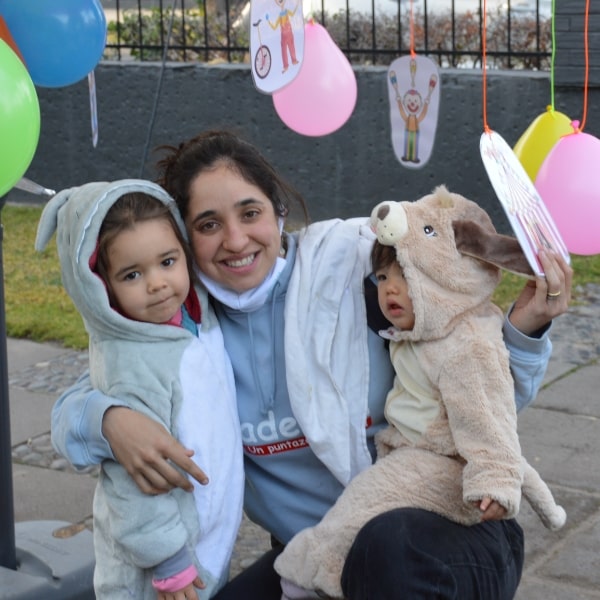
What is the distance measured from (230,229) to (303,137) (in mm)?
5709

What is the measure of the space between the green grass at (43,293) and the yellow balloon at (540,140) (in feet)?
10.7

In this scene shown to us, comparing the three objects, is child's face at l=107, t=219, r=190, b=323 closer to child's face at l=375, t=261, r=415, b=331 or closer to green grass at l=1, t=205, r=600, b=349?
child's face at l=375, t=261, r=415, b=331

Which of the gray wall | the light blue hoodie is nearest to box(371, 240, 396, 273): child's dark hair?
the light blue hoodie

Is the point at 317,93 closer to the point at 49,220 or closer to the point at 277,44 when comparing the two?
the point at 277,44

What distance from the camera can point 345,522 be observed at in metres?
2.34

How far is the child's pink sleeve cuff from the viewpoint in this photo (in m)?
2.35

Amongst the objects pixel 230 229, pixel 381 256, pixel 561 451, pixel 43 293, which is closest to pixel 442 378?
pixel 381 256

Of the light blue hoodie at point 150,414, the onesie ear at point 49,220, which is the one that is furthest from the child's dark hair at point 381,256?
the onesie ear at point 49,220

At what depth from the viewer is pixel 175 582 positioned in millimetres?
2350

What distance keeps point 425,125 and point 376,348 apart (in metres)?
0.96

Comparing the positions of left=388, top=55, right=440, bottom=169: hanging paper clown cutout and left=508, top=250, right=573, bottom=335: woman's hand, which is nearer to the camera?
left=508, top=250, right=573, bottom=335: woman's hand

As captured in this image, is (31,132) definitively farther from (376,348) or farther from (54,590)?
(54,590)

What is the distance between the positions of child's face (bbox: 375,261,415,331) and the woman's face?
253 mm

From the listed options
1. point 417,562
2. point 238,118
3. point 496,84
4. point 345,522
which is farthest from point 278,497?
point 238,118
